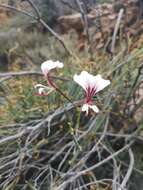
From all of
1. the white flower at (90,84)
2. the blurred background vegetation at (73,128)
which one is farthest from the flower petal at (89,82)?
the blurred background vegetation at (73,128)

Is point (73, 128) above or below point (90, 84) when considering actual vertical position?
below

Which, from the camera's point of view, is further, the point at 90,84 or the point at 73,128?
the point at 73,128

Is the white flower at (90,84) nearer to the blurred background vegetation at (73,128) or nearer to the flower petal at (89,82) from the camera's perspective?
the flower petal at (89,82)

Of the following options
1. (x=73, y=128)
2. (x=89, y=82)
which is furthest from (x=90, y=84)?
(x=73, y=128)

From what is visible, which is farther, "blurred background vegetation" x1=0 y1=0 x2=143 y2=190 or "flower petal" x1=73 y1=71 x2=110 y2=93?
"blurred background vegetation" x1=0 y1=0 x2=143 y2=190

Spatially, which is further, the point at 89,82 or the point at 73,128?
the point at 73,128

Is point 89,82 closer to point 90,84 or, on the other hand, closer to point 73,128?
point 90,84

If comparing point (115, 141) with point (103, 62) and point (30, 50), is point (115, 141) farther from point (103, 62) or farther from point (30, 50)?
point (30, 50)

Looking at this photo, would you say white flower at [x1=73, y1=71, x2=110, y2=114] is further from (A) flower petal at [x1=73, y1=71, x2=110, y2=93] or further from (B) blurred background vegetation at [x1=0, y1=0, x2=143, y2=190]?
(B) blurred background vegetation at [x1=0, y1=0, x2=143, y2=190]

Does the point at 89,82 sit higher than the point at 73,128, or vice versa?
the point at 89,82

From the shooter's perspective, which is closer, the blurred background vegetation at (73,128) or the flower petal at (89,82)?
the flower petal at (89,82)

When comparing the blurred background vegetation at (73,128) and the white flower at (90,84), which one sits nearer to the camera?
the white flower at (90,84)

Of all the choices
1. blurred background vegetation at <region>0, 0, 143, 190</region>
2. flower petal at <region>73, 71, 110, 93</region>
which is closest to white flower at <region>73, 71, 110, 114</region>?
flower petal at <region>73, 71, 110, 93</region>
